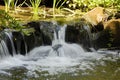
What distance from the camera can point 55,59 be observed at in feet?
26.5

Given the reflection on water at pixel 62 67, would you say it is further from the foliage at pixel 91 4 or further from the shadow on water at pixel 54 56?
the foliage at pixel 91 4

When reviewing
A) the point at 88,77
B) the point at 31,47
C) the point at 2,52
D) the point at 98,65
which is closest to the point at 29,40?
the point at 31,47

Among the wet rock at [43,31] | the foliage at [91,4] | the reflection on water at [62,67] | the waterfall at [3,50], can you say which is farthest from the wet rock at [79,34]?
the foliage at [91,4]

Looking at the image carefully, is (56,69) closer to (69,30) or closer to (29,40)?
(29,40)

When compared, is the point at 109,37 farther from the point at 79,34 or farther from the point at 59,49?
the point at 59,49

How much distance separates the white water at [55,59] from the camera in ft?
23.3

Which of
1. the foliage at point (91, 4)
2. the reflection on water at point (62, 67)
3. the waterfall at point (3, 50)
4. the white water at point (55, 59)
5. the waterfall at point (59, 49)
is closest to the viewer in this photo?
the reflection on water at point (62, 67)

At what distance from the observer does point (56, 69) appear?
697 cm

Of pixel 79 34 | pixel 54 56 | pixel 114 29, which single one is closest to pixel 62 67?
pixel 54 56

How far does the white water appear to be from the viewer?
23.3 ft

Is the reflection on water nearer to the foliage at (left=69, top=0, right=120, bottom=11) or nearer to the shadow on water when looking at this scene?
the shadow on water

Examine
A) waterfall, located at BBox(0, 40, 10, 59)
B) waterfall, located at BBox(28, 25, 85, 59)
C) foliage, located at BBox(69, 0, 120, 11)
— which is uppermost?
foliage, located at BBox(69, 0, 120, 11)

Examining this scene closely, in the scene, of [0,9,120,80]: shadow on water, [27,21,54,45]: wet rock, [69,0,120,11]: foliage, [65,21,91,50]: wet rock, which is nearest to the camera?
[0,9,120,80]: shadow on water

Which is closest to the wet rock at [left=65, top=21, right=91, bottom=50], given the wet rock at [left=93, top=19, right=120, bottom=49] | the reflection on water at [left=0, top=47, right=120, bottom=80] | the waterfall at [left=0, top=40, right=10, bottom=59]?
the wet rock at [left=93, top=19, right=120, bottom=49]
